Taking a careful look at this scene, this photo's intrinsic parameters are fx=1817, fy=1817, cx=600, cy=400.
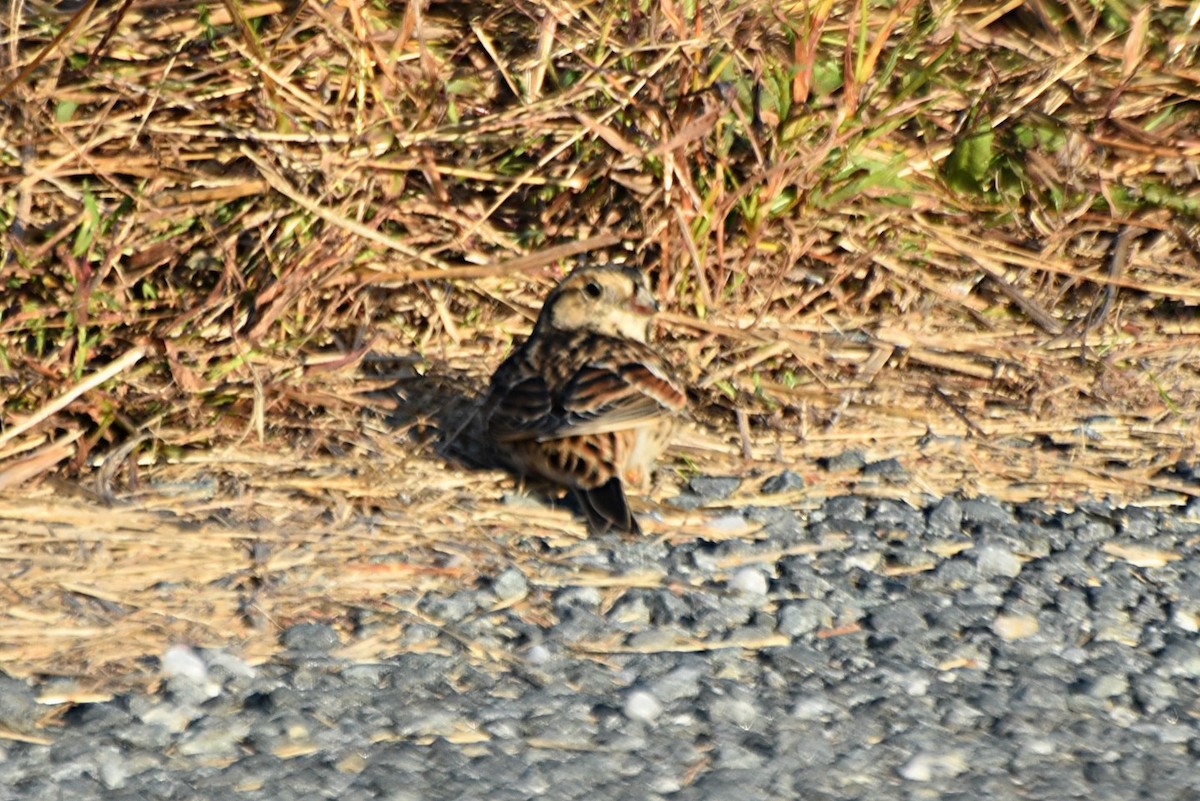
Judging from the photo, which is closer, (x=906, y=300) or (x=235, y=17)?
(x=235, y=17)

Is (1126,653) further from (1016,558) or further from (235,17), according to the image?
(235,17)

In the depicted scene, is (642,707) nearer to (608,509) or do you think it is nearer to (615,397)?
(608,509)

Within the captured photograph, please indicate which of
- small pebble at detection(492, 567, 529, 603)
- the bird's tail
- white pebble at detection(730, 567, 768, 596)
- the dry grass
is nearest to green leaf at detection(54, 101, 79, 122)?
the dry grass

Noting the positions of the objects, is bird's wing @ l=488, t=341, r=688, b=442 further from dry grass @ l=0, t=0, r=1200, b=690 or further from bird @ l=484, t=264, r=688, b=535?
dry grass @ l=0, t=0, r=1200, b=690

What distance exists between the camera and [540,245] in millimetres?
6406

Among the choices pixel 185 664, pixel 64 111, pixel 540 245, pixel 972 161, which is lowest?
pixel 185 664

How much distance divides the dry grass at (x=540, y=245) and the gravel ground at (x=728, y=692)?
1.36 ft

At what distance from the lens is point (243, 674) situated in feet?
13.6

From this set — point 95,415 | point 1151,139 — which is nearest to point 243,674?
point 95,415

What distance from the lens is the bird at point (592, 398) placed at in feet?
17.6

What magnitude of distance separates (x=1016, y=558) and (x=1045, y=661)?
0.65 m

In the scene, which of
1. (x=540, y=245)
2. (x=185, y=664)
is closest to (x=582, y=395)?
(x=540, y=245)

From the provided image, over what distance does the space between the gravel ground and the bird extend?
0.29 m

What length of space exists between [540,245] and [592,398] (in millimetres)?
1115
